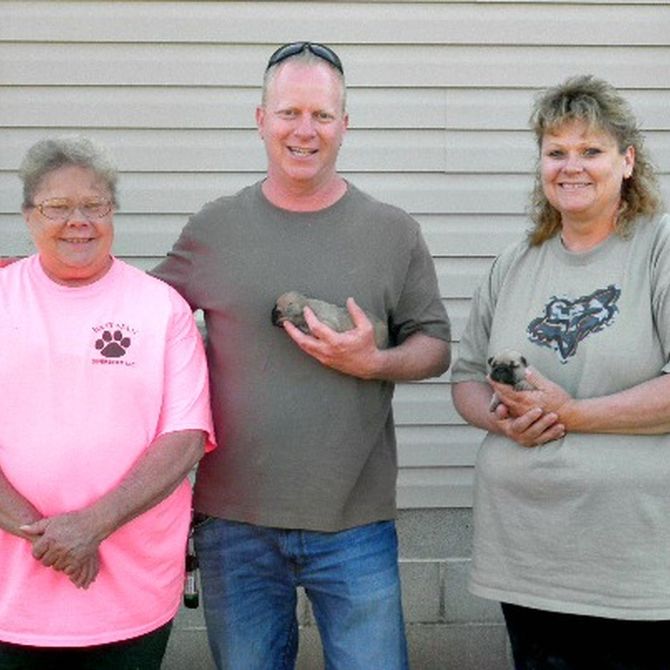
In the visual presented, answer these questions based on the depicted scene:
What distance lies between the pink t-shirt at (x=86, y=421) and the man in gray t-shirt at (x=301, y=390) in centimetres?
22

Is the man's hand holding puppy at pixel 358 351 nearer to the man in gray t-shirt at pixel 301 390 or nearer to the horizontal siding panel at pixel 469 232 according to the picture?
the man in gray t-shirt at pixel 301 390

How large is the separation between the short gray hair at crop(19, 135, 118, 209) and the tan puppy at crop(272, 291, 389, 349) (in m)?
0.56

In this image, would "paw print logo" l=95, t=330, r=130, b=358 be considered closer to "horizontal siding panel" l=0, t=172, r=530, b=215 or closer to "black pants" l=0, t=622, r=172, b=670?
"black pants" l=0, t=622, r=172, b=670

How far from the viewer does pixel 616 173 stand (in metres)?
3.25

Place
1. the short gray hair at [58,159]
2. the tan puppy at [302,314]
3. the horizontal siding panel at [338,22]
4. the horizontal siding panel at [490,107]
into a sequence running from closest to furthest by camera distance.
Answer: the short gray hair at [58,159]
the tan puppy at [302,314]
the horizontal siding panel at [338,22]
the horizontal siding panel at [490,107]

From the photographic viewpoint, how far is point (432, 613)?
195 inches

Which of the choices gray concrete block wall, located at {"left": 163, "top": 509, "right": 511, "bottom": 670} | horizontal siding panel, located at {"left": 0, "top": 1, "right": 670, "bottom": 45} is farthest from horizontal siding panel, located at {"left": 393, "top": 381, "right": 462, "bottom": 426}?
horizontal siding panel, located at {"left": 0, "top": 1, "right": 670, "bottom": 45}

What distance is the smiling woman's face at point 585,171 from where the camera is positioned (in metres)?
3.23

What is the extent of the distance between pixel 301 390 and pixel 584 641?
3.24 ft

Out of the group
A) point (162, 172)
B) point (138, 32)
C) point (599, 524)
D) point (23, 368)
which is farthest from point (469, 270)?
point (23, 368)

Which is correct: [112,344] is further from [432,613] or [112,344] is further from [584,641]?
[432,613]

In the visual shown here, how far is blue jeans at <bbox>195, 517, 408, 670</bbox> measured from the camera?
340 centimetres

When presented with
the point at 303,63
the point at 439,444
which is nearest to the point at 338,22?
the point at 303,63

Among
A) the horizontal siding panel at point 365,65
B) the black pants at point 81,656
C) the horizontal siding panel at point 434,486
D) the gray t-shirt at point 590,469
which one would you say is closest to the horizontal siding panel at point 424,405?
the horizontal siding panel at point 434,486
